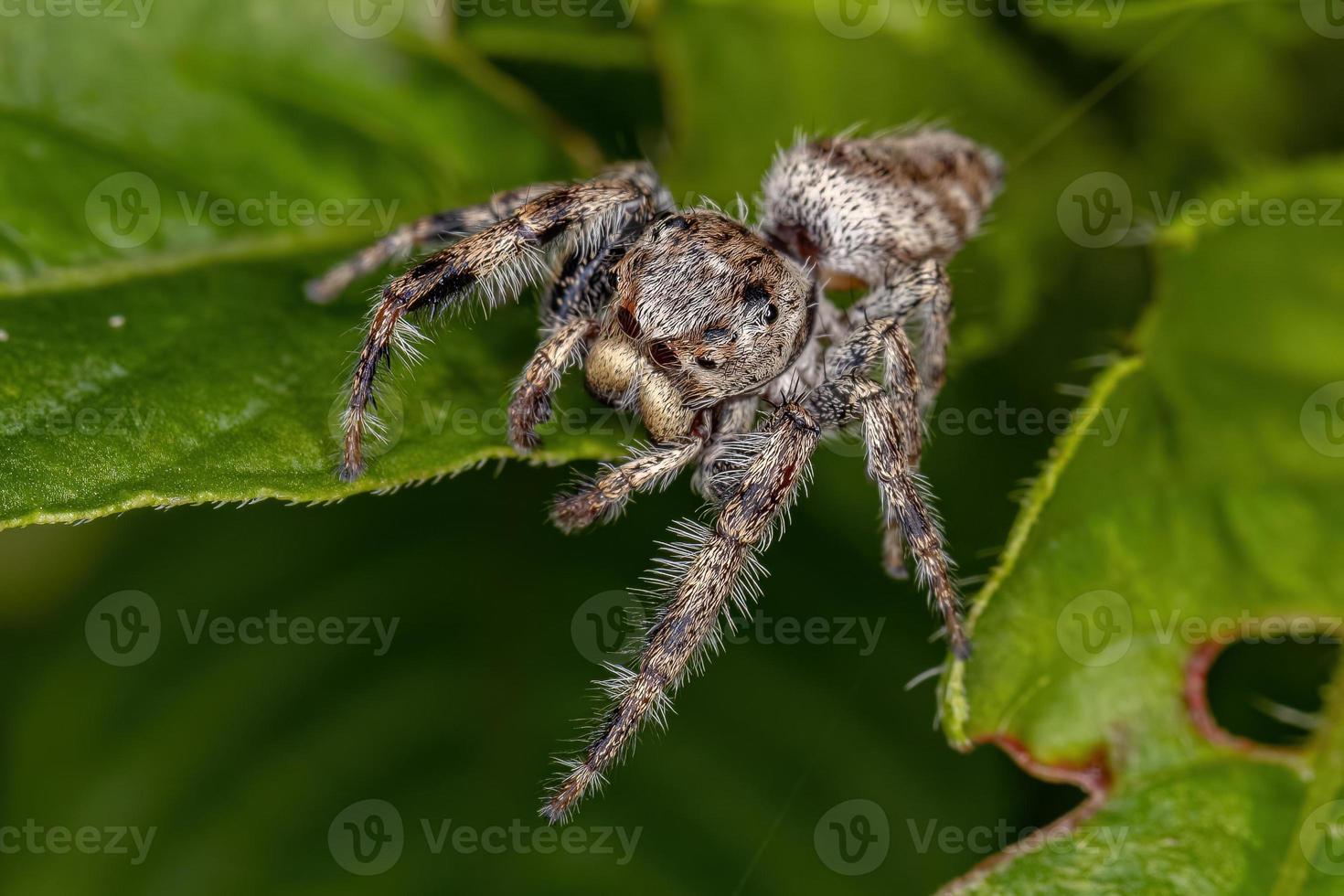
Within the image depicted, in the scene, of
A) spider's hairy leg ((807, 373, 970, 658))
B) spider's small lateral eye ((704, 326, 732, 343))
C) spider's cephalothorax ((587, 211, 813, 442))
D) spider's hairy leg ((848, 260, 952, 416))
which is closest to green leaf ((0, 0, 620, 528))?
spider's cephalothorax ((587, 211, 813, 442))

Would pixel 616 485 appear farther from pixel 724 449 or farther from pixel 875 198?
pixel 875 198

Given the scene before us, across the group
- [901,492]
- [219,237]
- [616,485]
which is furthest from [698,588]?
[219,237]

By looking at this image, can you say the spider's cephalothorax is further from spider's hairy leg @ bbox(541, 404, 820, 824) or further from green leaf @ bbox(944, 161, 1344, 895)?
green leaf @ bbox(944, 161, 1344, 895)

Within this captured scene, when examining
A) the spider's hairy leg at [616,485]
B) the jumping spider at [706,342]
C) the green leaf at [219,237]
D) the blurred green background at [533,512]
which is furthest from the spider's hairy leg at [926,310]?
the green leaf at [219,237]

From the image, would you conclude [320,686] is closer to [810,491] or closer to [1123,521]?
[810,491]

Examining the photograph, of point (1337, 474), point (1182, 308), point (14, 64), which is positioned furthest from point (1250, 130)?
point (14, 64)

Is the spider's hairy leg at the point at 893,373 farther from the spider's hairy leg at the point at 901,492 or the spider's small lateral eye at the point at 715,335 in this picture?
the spider's small lateral eye at the point at 715,335
